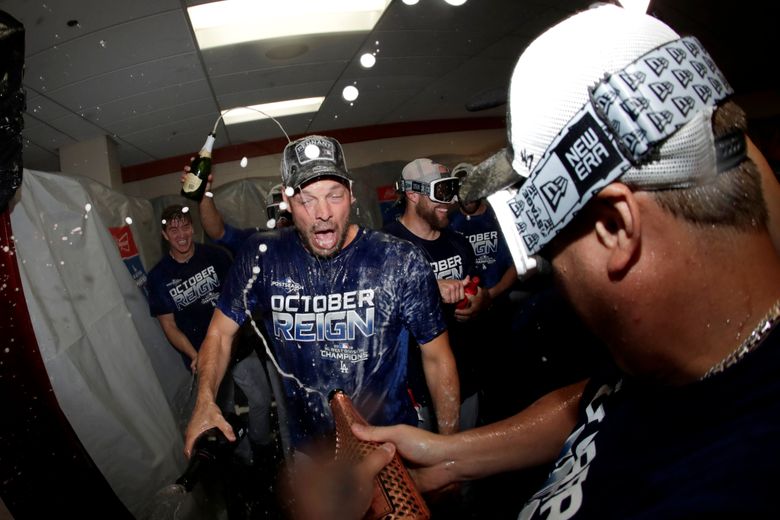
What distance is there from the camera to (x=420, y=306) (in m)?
1.80

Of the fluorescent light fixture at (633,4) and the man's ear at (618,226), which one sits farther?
the fluorescent light fixture at (633,4)

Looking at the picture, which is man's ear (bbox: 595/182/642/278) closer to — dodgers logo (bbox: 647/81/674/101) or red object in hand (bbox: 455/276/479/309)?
dodgers logo (bbox: 647/81/674/101)

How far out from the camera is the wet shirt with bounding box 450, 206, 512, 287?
3475mm

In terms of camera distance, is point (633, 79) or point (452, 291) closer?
point (633, 79)

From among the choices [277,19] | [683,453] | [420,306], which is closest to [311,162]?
[420,306]

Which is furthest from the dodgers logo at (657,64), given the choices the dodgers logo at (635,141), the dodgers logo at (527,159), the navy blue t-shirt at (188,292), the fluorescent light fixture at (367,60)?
the fluorescent light fixture at (367,60)

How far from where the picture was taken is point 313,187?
2.01 meters

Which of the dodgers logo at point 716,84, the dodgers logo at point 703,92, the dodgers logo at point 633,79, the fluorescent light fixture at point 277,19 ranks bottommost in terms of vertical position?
the dodgers logo at point 703,92

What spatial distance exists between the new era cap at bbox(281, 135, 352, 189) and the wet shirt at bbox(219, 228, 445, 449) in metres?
0.35

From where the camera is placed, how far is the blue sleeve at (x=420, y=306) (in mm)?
1805

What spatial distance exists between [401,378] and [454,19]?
3.48 metres

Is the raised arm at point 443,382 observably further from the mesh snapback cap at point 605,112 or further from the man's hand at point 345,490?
the mesh snapback cap at point 605,112

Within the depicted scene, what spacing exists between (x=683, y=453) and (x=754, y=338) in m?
0.20

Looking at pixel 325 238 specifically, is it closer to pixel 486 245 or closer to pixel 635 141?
pixel 635 141
